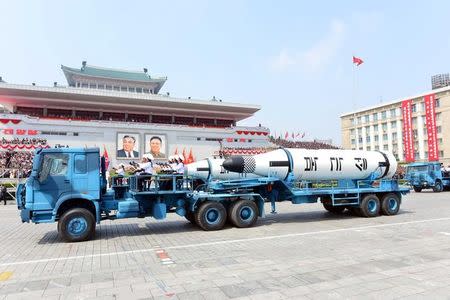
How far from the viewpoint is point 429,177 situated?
1062 inches

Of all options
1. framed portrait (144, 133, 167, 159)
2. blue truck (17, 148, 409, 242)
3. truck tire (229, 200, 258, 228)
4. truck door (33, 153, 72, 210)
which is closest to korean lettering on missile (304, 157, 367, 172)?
blue truck (17, 148, 409, 242)

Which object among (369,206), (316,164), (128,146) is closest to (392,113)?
(128,146)

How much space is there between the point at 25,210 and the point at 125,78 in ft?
172

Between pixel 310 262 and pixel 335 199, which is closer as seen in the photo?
pixel 310 262

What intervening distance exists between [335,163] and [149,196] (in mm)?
7190

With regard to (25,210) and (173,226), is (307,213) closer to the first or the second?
(173,226)

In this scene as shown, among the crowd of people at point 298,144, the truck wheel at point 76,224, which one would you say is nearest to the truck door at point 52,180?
the truck wheel at point 76,224

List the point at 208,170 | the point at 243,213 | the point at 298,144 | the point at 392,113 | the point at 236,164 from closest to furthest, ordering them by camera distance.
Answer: the point at 243,213
the point at 236,164
the point at 208,170
the point at 298,144
the point at 392,113

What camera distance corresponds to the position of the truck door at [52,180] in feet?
31.0

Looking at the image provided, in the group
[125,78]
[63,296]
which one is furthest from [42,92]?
[63,296]

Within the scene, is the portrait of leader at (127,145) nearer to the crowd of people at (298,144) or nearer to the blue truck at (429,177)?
the crowd of people at (298,144)

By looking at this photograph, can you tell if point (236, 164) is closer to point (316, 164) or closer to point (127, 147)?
point (316, 164)

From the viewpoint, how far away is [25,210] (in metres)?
9.30

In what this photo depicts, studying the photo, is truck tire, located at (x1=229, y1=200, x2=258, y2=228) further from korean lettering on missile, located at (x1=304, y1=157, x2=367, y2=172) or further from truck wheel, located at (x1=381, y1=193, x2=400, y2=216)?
truck wheel, located at (x1=381, y1=193, x2=400, y2=216)
